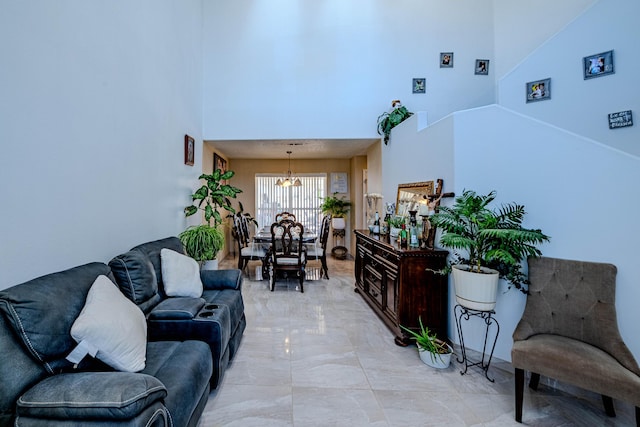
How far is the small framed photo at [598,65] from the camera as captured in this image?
274 centimetres

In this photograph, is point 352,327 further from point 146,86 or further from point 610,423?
point 146,86

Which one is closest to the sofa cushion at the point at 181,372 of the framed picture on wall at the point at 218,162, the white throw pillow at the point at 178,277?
the white throw pillow at the point at 178,277

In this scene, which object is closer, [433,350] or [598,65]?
[433,350]

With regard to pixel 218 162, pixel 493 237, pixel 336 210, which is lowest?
pixel 493 237

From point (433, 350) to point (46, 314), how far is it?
251 centimetres

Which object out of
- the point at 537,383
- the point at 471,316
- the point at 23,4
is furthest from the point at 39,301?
the point at 537,383

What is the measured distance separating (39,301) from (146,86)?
7.46 feet

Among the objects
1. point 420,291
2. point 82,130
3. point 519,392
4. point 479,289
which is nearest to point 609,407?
point 519,392

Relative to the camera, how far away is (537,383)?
2.00 m

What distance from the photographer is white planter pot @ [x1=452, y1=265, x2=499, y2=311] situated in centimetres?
203

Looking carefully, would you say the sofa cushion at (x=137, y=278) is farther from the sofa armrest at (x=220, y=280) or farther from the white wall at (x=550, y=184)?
the white wall at (x=550, y=184)

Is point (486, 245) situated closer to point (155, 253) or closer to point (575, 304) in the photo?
point (575, 304)

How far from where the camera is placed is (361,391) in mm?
1971

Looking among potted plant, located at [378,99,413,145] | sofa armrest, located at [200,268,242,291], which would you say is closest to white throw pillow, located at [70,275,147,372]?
sofa armrest, located at [200,268,242,291]
